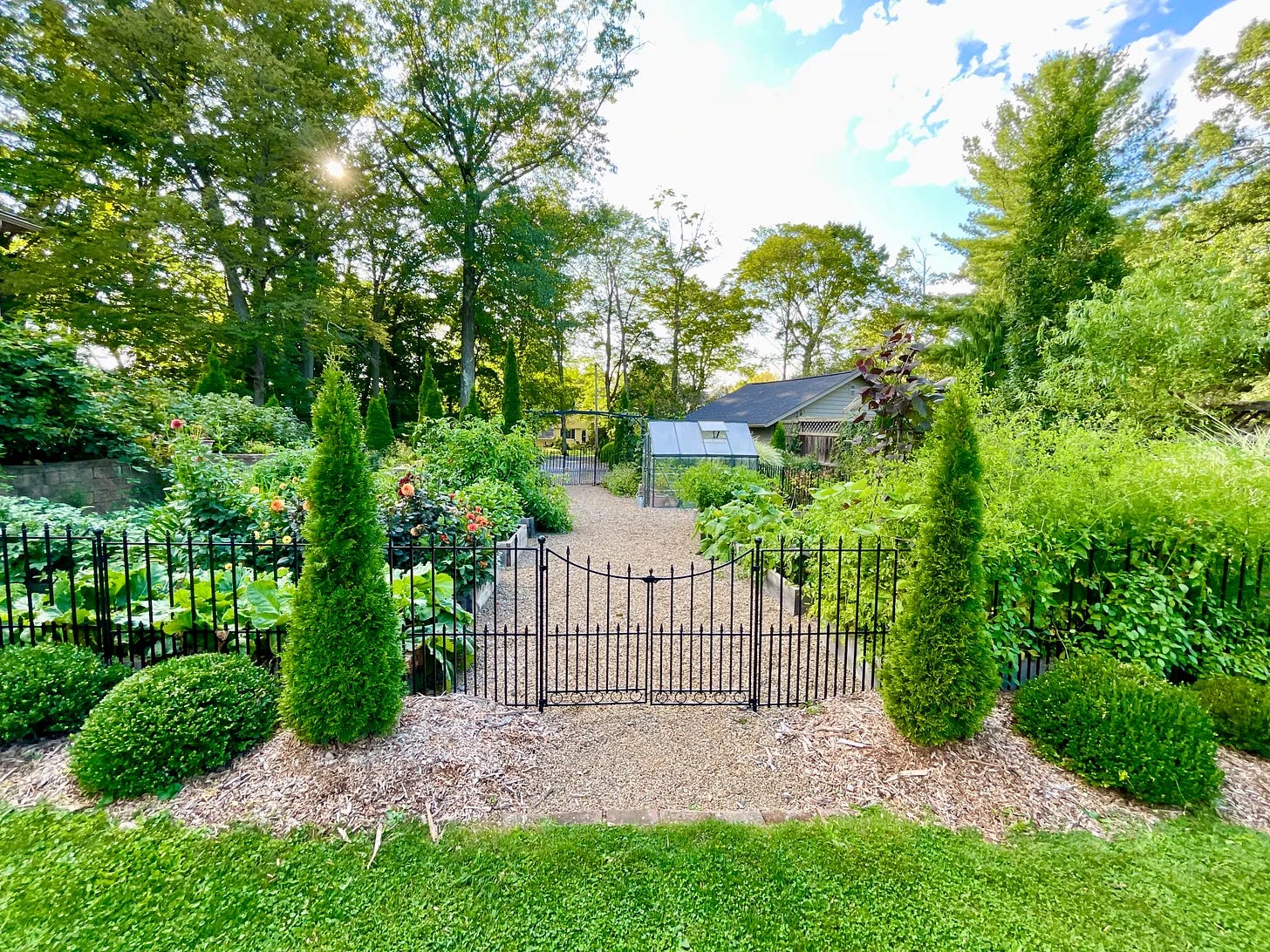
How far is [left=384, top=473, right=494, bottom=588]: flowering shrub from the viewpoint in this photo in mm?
5066

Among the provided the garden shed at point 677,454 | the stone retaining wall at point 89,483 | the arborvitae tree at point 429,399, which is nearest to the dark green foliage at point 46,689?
the stone retaining wall at point 89,483

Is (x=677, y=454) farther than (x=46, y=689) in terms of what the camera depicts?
Yes

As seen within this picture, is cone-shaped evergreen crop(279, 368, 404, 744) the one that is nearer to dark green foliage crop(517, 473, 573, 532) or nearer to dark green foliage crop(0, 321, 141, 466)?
dark green foliage crop(0, 321, 141, 466)

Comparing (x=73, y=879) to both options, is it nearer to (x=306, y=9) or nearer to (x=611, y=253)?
(x=306, y=9)

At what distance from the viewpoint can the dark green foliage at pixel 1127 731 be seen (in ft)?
8.39

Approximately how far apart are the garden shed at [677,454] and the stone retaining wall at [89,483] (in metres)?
8.91

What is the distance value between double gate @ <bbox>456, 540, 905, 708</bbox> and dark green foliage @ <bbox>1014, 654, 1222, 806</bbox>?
3.07ft

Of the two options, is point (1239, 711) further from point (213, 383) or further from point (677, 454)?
point (213, 383)

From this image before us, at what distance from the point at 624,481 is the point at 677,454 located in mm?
3131

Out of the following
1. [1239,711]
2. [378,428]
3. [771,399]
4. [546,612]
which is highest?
[771,399]

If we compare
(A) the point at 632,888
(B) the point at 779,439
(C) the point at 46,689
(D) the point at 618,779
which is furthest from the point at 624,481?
(A) the point at 632,888

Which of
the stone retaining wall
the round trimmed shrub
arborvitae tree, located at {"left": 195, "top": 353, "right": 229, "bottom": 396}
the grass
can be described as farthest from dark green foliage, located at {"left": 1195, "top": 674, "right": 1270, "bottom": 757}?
arborvitae tree, located at {"left": 195, "top": 353, "right": 229, "bottom": 396}

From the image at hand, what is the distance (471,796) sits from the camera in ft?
8.55

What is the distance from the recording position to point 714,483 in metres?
10.2
